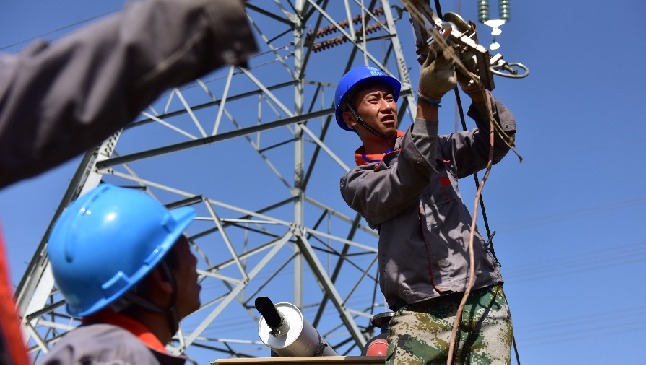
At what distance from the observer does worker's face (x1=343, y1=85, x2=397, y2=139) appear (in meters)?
3.77

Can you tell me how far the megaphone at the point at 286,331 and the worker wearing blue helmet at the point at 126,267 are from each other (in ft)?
6.97

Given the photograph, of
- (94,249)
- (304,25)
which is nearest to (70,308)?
(94,249)

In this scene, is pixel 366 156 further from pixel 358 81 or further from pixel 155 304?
pixel 155 304

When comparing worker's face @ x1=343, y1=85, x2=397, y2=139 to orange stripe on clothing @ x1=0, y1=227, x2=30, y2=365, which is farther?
worker's face @ x1=343, y1=85, x2=397, y2=139

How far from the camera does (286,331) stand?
4.56 m

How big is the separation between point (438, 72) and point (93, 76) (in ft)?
6.80

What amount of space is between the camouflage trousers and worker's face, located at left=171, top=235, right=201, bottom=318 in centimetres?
120

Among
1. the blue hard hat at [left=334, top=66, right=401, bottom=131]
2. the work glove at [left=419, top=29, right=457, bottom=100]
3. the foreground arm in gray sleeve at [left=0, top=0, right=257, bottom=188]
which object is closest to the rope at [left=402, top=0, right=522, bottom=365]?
the work glove at [left=419, top=29, right=457, bottom=100]

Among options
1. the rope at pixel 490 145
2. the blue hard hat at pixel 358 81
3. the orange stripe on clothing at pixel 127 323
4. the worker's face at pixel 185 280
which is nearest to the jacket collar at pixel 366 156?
the blue hard hat at pixel 358 81

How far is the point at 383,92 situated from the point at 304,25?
322 inches

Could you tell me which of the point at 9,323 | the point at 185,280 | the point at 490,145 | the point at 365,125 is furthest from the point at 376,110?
the point at 9,323

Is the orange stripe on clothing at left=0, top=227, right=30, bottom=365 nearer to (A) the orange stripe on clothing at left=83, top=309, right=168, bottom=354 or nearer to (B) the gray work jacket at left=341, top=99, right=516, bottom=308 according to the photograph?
(A) the orange stripe on clothing at left=83, top=309, right=168, bottom=354

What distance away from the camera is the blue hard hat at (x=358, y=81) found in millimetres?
3867

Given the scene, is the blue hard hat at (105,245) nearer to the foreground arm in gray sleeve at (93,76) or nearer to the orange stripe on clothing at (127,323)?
the orange stripe on clothing at (127,323)
